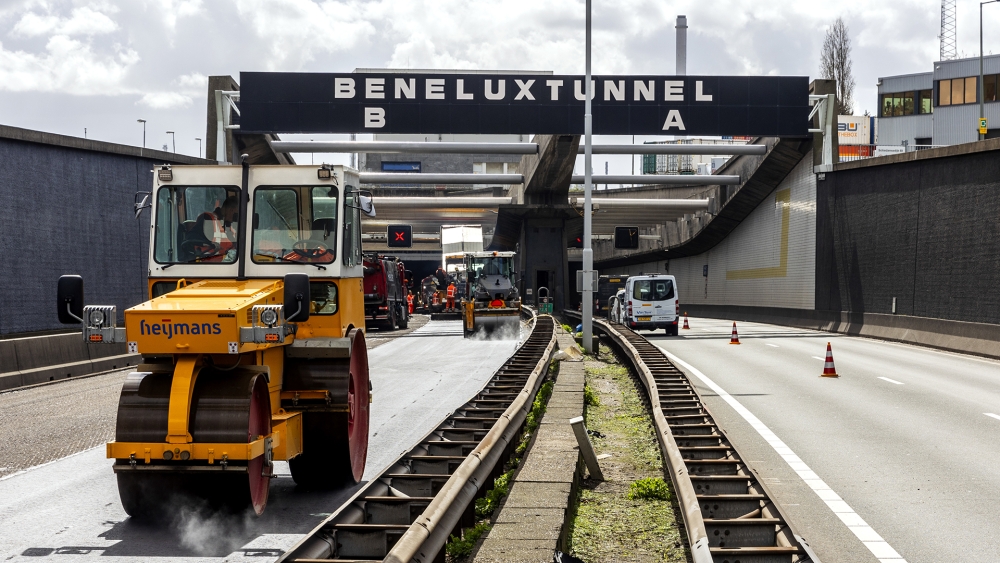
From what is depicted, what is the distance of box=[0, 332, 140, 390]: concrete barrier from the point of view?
17797mm

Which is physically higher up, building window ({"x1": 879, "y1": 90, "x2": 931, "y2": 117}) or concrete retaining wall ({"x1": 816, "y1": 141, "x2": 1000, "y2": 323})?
building window ({"x1": 879, "y1": 90, "x2": 931, "y2": 117})

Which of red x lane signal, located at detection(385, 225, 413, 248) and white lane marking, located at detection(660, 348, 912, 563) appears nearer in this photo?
white lane marking, located at detection(660, 348, 912, 563)

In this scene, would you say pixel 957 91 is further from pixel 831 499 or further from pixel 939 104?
pixel 831 499

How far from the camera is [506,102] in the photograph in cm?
3656

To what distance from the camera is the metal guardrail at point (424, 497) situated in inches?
224

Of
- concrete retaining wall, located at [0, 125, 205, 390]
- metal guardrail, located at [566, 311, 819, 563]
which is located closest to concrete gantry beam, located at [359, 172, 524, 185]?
concrete retaining wall, located at [0, 125, 205, 390]

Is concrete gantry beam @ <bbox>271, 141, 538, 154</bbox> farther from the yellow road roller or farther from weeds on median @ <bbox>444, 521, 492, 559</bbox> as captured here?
weeds on median @ <bbox>444, 521, 492, 559</bbox>

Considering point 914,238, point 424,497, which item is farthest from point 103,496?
point 914,238

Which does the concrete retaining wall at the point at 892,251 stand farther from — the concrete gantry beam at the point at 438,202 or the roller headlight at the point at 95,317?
the roller headlight at the point at 95,317

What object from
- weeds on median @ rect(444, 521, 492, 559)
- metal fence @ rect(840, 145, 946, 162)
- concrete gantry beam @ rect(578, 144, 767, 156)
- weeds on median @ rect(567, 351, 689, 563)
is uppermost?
metal fence @ rect(840, 145, 946, 162)

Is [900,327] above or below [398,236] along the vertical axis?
below

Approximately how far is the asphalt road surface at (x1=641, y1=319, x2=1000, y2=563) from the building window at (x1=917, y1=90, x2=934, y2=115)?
2132 inches

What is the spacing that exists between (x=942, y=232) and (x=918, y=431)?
19431 millimetres

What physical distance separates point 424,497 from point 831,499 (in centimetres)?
363
